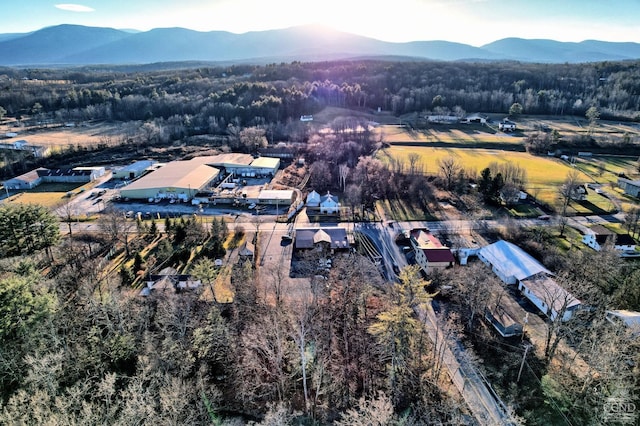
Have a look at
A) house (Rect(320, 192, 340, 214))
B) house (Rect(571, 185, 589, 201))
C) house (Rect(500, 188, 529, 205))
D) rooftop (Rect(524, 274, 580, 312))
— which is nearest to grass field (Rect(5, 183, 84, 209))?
house (Rect(320, 192, 340, 214))

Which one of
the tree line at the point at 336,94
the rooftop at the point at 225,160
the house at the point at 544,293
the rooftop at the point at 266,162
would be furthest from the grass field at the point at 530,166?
the tree line at the point at 336,94

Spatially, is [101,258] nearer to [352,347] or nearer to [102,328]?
[102,328]

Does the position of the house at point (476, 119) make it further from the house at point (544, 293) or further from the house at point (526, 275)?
the house at point (544, 293)

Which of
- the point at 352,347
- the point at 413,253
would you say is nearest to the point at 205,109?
the point at 413,253

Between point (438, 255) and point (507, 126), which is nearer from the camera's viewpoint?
point (438, 255)

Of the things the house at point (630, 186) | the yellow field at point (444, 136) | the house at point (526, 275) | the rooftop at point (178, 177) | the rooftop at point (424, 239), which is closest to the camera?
the house at point (526, 275)

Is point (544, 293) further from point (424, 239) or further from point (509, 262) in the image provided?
point (424, 239)

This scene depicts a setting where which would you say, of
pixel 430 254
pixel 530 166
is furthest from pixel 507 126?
pixel 430 254
